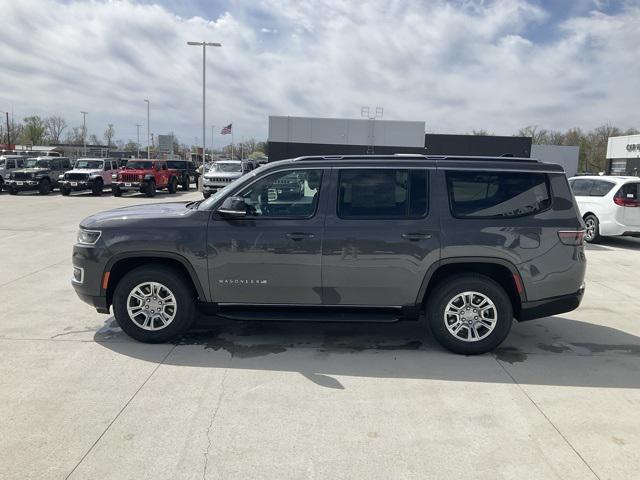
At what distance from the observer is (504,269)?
185 inches

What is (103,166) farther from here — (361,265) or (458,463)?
(458,463)

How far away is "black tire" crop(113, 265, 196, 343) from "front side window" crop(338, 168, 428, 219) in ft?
5.65

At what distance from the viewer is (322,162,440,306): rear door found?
4.57 m

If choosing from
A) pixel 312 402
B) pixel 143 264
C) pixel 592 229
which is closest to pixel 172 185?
pixel 592 229

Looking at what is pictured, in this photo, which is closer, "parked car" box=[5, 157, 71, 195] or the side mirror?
the side mirror

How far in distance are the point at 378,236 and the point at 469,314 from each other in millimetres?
1171

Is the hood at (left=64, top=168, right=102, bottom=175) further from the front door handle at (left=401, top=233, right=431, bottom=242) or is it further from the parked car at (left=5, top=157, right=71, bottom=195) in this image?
the front door handle at (left=401, top=233, right=431, bottom=242)

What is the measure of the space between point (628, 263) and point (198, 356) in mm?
8976

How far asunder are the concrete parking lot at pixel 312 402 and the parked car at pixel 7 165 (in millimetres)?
24709

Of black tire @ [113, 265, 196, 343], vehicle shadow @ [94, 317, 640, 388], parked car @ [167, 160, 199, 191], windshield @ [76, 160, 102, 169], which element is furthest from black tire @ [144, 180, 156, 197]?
black tire @ [113, 265, 196, 343]

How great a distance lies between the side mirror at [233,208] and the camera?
14.8ft

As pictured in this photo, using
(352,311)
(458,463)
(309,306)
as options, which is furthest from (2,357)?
(458,463)

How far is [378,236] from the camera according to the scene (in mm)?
4570

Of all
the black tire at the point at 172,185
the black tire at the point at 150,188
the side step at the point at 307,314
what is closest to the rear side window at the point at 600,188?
the side step at the point at 307,314
